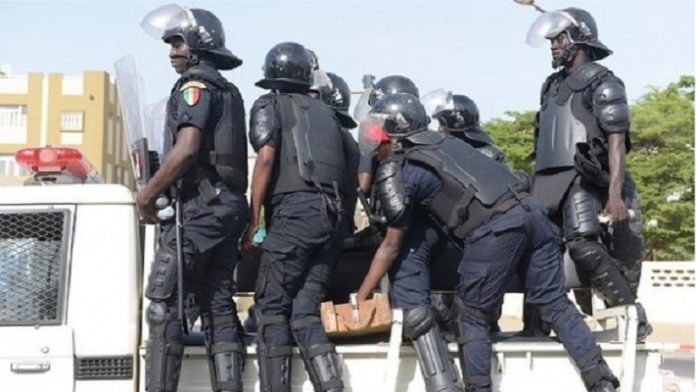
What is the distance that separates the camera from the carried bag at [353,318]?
458 centimetres

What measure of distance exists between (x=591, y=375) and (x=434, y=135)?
4.61 ft

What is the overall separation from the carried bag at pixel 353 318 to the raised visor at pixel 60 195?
1.08 metres

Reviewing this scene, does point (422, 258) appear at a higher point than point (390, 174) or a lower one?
lower

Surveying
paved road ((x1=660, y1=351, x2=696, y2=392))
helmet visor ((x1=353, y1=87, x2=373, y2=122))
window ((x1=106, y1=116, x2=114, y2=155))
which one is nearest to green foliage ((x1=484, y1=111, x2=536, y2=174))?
paved road ((x1=660, y1=351, x2=696, y2=392))

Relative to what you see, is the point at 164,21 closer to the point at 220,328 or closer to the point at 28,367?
the point at 220,328

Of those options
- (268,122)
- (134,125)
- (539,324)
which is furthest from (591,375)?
(134,125)

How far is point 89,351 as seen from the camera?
429 cm

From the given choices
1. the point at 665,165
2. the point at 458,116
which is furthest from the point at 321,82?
the point at 665,165

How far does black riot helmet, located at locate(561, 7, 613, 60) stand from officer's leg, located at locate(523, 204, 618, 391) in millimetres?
1215

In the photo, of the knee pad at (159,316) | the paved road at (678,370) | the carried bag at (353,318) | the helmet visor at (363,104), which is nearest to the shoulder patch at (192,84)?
the knee pad at (159,316)

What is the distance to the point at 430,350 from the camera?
4.48 m

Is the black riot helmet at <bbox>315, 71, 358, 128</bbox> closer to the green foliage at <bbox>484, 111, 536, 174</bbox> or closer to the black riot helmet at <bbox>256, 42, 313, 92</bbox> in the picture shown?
the black riot helmet at <bbox>256, 42, 313, 92</bbox>

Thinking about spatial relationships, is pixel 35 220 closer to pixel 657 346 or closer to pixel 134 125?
pixel 134 125

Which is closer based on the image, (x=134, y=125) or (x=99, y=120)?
(x=134, y=125)
